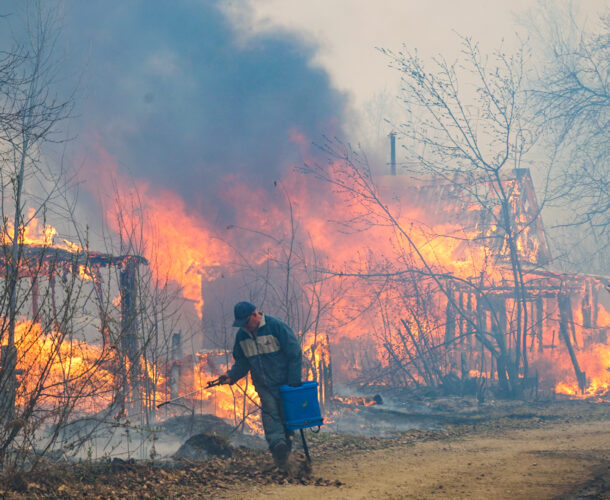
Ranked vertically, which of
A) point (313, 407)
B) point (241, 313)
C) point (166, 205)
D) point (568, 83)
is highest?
point (568, 83)

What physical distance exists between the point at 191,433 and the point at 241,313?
4.05 metres

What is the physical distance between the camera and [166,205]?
22172 mm

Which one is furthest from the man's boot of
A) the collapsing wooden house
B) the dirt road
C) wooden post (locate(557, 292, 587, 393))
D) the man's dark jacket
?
wooden post (locate(557, 292, 587, 393))

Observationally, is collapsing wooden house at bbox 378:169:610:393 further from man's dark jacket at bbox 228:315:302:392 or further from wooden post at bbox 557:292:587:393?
man's dark jacket at bbox 228:315:302:392

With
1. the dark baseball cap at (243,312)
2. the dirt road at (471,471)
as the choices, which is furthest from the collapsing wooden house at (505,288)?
the dark baseball cap at (243,312)

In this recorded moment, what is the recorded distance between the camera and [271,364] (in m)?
6.18

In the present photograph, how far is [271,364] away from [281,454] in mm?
885

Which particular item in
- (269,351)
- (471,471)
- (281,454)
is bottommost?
(471,471)

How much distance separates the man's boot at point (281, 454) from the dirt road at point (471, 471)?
1.39 feet

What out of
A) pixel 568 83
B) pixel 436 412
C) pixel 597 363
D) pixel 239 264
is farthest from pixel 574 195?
pixel 239 264

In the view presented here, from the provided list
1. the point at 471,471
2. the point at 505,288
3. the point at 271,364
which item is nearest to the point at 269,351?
the point at 271,364

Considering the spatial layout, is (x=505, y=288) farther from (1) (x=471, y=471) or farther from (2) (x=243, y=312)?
(2) (x=243, y=312)

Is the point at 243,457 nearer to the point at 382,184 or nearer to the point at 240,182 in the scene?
the point at 240,182

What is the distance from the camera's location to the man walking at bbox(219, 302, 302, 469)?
6.05 metres
